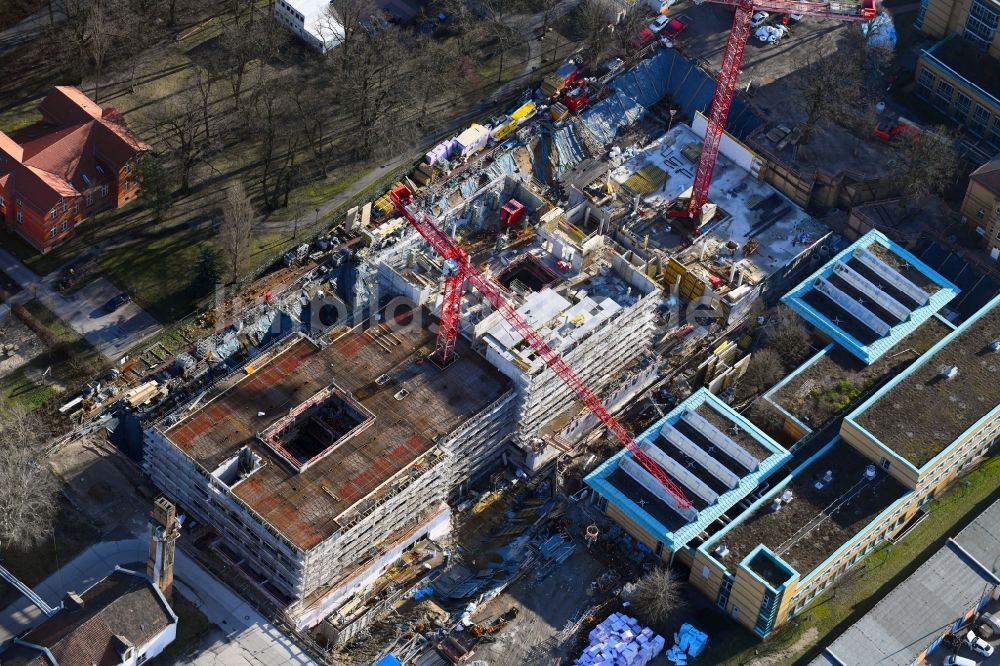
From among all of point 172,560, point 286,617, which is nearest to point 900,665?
point 286,617

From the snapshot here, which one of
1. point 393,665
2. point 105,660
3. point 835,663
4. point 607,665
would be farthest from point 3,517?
point 835,663

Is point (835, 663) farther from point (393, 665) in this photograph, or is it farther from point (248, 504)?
point (248, 504)

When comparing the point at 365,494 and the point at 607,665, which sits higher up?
the point at 365,494

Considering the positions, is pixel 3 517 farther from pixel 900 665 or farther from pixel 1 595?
pixel 900 665

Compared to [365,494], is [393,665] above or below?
below

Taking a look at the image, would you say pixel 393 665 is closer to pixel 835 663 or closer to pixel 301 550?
pixel 301 550

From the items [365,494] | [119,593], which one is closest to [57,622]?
[119,593]

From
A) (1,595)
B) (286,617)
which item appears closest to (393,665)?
(286,617)
